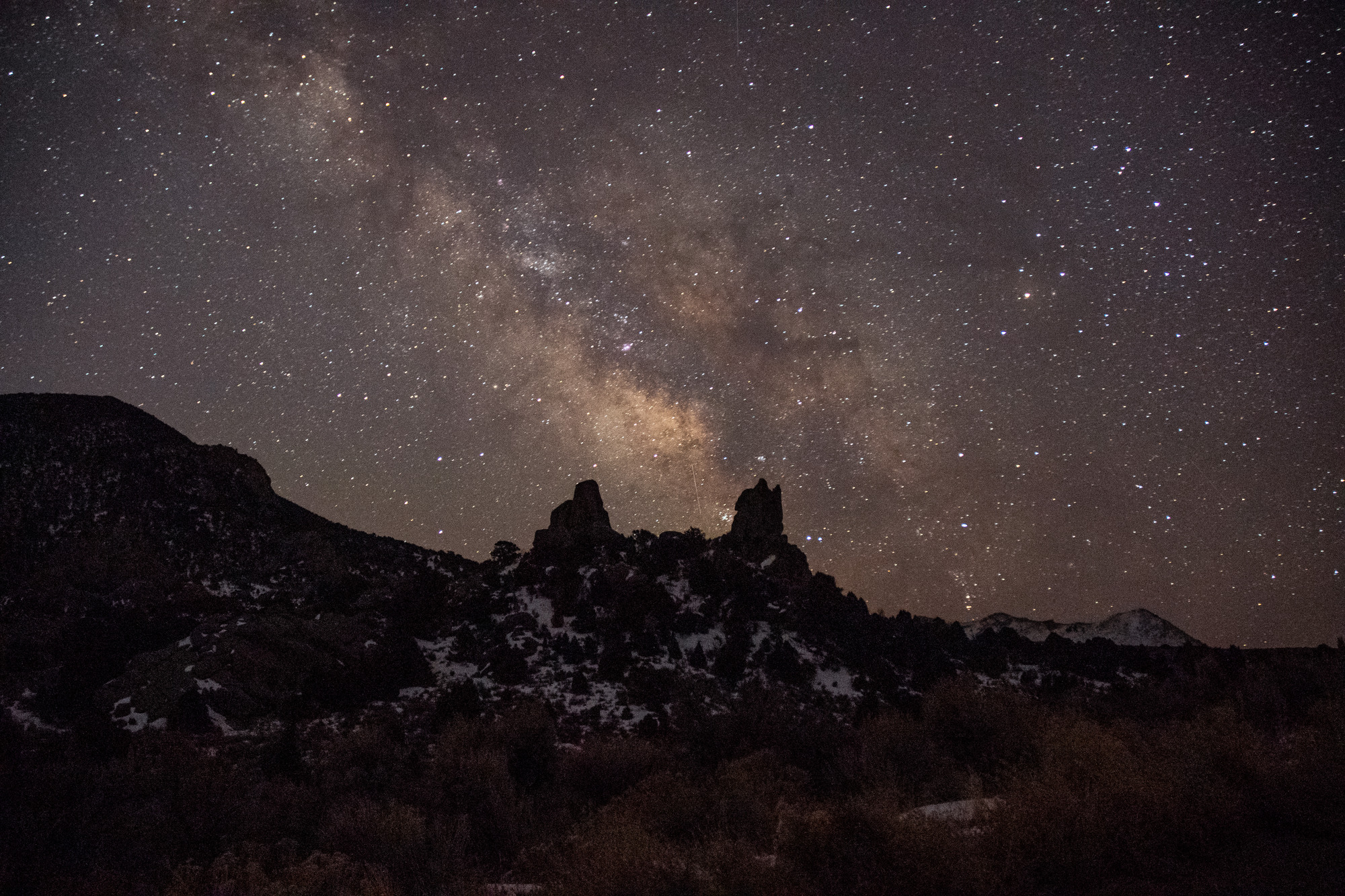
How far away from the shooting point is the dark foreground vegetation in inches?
233

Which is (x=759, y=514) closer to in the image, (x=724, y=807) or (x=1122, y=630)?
(x=1122, y=630)

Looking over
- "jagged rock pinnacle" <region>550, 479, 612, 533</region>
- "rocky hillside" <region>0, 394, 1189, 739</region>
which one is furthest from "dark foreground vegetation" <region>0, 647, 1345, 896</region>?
"jagged rock pinnacle" <region>550, 479, 612, 533</region>

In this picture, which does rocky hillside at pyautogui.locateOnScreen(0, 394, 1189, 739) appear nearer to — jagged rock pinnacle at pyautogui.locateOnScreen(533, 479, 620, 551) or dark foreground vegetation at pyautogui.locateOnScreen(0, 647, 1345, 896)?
jagged rock pinnacle at pyautogui.locateOnScreen(533, 479, 620, 551)

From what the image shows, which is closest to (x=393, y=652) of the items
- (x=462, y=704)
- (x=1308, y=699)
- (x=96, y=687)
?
A: (x=462, y=704)

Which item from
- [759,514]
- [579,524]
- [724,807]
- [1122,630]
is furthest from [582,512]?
[1122,630]

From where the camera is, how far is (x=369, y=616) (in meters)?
34.2

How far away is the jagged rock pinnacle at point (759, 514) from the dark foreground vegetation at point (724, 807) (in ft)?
111

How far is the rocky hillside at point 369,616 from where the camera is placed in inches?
987

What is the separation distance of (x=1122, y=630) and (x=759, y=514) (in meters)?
42.9

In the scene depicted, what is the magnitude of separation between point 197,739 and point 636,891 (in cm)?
2075

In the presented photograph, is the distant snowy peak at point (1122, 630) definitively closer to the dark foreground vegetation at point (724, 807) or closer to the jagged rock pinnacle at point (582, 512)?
the jagged rock pinnacle at point (582, 512)

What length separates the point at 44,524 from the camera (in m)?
42.1

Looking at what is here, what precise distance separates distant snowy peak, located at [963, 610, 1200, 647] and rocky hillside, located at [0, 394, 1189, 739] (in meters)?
25.0

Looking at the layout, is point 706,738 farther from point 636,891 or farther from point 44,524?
point 44,524
